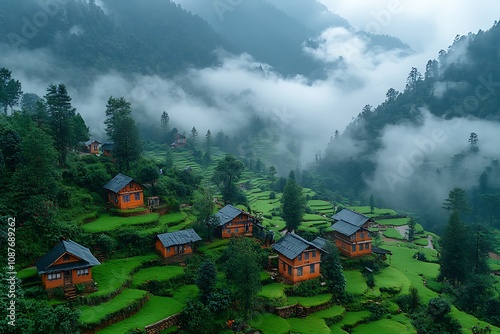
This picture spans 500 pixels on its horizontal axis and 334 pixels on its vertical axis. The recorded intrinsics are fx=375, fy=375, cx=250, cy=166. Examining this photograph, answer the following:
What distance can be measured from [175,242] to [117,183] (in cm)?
1331

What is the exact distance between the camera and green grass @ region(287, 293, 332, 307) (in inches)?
1495

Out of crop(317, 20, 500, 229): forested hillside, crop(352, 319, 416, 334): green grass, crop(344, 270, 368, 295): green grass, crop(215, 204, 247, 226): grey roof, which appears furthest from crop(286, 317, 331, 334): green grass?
crop(317, 20, 500, 229): forested hillside

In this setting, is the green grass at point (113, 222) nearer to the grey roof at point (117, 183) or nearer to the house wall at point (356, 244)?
the grey roof at point (117, 183)

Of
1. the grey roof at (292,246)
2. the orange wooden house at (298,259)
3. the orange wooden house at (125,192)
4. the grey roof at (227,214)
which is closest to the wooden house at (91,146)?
the orange wooden house at (125,192)

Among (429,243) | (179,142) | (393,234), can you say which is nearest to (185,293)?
(393,234)

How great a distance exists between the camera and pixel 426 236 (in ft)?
291

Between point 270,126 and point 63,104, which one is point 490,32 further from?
point 63,104

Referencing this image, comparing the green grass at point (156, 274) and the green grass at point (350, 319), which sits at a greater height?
the green grass at point (156, 274)

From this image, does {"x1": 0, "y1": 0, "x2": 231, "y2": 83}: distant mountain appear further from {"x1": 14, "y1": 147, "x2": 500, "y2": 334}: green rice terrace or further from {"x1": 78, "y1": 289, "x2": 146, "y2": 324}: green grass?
{"x1": 78, "y1": 289, "x2": 146, "y2": 324}: green grass

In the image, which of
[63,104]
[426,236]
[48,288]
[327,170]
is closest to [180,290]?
[48,288]

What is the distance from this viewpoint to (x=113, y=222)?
42844 mm

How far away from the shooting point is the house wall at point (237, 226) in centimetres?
4806

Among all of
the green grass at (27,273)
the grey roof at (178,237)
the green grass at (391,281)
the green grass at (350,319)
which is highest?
the grey roof at (178,237)

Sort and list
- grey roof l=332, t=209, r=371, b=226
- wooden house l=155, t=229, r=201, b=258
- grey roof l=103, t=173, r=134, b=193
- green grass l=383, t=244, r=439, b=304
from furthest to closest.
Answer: grey roof l=332, t=209, r=371, b=226 → green grass l=383, t=244, r=439, b=304 → grey roof l=103, t=173, r=134, b=193 → wooden house l=155, t=229, r=201, b=258
